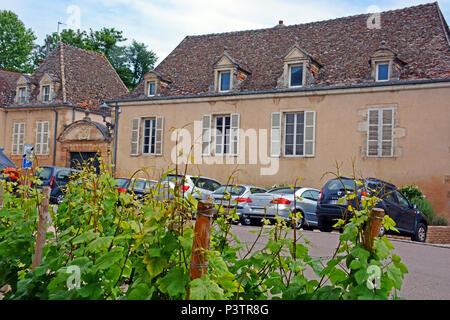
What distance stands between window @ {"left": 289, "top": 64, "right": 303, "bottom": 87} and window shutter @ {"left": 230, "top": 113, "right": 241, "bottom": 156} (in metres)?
2.95

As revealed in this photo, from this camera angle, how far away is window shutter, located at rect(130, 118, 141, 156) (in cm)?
2683

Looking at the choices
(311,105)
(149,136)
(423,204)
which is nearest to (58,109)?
(149,136)

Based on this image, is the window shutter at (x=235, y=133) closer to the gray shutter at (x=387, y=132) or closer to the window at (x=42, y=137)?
the gray shutter at (x=387, y=132)

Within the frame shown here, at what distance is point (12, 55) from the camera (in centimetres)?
4478

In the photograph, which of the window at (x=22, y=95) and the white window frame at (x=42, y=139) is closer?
the white window frame at (x=42, y=139)

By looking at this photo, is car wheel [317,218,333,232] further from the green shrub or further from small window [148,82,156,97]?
small window [148,82,156,97]

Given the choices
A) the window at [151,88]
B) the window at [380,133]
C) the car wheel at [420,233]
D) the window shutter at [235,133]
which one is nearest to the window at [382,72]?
the window at [380,133]

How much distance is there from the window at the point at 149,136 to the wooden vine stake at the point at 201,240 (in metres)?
24.3

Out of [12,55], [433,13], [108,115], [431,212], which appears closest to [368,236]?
[431,212]

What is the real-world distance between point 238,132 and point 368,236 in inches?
848

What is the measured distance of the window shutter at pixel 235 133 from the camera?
24234 mm

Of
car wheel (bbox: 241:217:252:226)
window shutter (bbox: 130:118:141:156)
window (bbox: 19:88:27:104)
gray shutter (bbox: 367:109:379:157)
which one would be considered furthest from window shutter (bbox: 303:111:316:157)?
window (bbox: 19:88:27:104)

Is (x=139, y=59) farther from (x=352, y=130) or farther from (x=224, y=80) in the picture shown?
(x=352, y=130)

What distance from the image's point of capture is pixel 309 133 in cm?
2272
